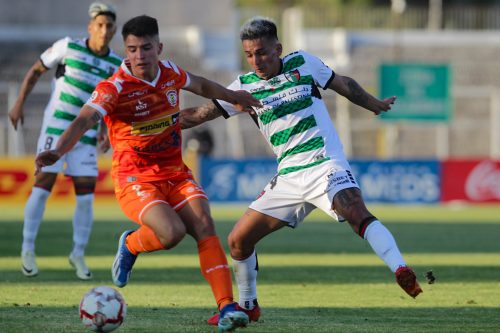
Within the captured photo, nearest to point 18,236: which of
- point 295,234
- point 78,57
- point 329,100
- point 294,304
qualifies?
point 295,234

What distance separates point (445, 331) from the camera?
7594 mm

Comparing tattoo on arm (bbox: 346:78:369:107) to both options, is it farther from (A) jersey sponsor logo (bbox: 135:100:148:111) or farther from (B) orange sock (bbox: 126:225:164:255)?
(B) orange sock (bbox: 126:225:164:255)

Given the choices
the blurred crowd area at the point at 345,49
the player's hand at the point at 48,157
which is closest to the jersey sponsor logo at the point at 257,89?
the player's hand at the point at 48,157

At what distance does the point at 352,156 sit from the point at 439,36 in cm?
856

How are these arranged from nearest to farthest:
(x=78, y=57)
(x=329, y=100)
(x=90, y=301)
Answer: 1. (x=90, y=301)
2. (x=78, y=57)
3. (x=329, y=100)

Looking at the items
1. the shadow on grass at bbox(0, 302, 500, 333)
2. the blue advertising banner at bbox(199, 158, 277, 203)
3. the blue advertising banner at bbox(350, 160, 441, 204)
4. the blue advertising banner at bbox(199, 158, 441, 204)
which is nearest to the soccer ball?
the shadow on grass at bbox(0, 302, 500, 333)

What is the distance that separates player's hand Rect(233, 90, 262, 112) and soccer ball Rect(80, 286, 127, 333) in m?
1.75

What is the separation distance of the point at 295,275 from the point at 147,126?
427 centimetres

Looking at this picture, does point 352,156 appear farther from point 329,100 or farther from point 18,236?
point 18,236

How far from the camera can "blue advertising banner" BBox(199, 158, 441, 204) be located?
90.3ft

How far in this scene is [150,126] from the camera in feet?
26.3

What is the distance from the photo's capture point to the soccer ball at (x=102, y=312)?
715 cm

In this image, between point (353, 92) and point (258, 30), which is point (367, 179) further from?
point (258, 30)

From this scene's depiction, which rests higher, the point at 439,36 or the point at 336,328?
the point at 439,36
